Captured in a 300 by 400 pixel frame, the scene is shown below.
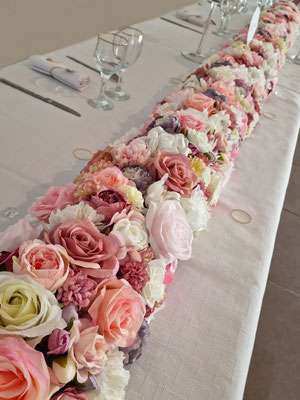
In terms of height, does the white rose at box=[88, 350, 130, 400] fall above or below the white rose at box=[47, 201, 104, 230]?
below

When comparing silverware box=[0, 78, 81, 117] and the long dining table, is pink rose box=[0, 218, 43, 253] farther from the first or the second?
silverware box=[0, 78, 81, 117]

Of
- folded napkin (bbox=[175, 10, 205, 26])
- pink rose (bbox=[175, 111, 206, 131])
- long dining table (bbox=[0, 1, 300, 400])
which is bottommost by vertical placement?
long dining table (bbox=[0, 1, 300, 400])

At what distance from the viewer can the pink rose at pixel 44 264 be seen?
0.54 meters

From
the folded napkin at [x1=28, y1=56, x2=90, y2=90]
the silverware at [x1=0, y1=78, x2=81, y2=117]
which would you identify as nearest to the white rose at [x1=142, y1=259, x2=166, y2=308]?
the silverware at [x1=0, y1=78, x2=81, y2=117]

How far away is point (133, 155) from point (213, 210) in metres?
0.44

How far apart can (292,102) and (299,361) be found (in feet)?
4.21

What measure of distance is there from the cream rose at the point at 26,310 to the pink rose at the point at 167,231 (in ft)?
0.88

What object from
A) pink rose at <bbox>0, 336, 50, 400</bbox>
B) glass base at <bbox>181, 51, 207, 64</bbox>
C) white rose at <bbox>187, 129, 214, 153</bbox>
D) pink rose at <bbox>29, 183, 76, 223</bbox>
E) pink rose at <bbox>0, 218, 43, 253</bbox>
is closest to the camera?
pink rose at <bbox>0, 336, 50, 400</bbox>

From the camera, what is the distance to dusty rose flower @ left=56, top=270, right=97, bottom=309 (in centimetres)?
55

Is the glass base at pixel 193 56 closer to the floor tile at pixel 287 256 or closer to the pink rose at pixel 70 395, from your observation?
the floor tile at pixel 287 256

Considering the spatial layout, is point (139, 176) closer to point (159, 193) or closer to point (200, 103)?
point (159, 193)

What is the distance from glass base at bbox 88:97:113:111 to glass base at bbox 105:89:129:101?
10 centimetres

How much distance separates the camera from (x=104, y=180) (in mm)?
762

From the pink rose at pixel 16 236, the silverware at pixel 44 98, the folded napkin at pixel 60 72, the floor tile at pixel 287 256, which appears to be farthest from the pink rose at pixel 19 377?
the floor tile at pixel 287 256
